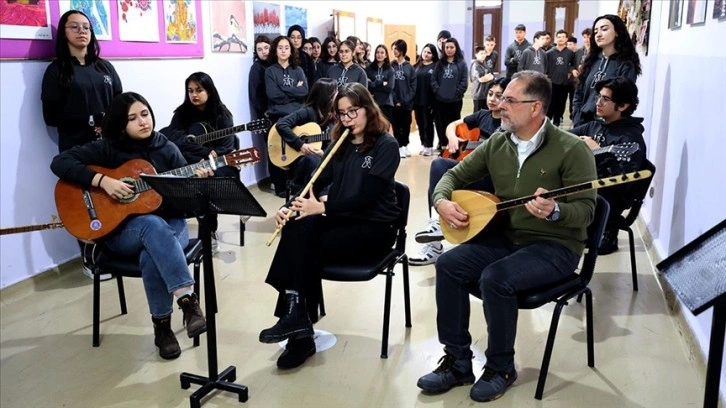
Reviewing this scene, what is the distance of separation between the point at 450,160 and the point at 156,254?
1.78 m

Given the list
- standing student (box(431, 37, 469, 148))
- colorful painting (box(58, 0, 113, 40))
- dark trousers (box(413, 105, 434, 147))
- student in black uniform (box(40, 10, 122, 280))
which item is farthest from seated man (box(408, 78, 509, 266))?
dark trousers (box(413, 105, 434, 147))

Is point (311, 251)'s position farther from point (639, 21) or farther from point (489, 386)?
point (639, 21)

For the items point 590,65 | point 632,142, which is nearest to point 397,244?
point 632,142

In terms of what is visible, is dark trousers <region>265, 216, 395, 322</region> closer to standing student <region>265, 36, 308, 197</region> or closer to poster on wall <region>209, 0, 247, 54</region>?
standing student <region>265, 36, 308, 197</region>

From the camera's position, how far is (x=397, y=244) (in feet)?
9.48

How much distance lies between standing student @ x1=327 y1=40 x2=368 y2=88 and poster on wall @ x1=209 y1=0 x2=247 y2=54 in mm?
985

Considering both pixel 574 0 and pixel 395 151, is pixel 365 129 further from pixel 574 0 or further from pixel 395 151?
pixel 574 0

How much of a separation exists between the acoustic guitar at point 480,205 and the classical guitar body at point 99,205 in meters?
1.32

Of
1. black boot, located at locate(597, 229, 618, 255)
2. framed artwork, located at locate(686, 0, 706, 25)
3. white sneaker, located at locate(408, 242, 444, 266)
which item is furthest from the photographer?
black boot, located at locate(597, 229, 618, 255)

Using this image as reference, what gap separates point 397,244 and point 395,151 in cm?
43

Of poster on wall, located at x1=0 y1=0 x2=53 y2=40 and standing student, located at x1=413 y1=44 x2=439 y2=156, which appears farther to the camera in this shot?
standing student, located at x1=413 y1=44 x2=439 y2=156

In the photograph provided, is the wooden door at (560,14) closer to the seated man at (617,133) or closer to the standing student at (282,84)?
the standing student at (282,84)

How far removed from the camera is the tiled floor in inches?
96.3

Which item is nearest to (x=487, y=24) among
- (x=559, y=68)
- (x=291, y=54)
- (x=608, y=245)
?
(x=559, y=68)
